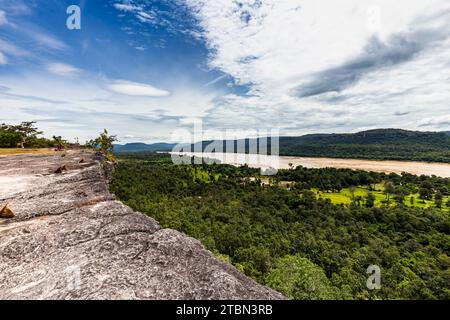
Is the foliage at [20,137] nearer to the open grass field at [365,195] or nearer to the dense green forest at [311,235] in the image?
the dense green forest at [311,235]

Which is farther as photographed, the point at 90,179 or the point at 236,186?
the point at 236,186

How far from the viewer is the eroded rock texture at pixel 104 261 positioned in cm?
296

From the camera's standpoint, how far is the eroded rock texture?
2.96m

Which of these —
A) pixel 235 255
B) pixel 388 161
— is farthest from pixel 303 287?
pixel 388 161

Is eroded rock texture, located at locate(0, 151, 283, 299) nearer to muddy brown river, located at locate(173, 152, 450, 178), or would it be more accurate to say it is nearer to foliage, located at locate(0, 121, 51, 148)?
foliage, located at locate(0, 121, 51, 148)

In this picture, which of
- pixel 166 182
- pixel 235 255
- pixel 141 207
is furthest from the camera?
pixel 166 182

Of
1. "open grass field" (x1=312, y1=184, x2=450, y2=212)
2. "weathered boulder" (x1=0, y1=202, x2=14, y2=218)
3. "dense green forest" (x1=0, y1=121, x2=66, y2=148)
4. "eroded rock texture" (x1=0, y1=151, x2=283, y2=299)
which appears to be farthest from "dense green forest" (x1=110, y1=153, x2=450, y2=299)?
"weathered boulder" (x1=0, y1=202, x2=14, y2=218)

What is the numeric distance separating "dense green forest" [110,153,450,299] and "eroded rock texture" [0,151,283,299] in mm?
27739

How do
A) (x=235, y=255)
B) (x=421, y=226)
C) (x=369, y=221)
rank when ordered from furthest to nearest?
(x=369, y=221) → (x=421, y=226) → (x=235, y=255)

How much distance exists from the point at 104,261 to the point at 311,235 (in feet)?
159

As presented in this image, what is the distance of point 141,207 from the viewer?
151 feet

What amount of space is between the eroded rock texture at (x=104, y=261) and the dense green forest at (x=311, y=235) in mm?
27739
